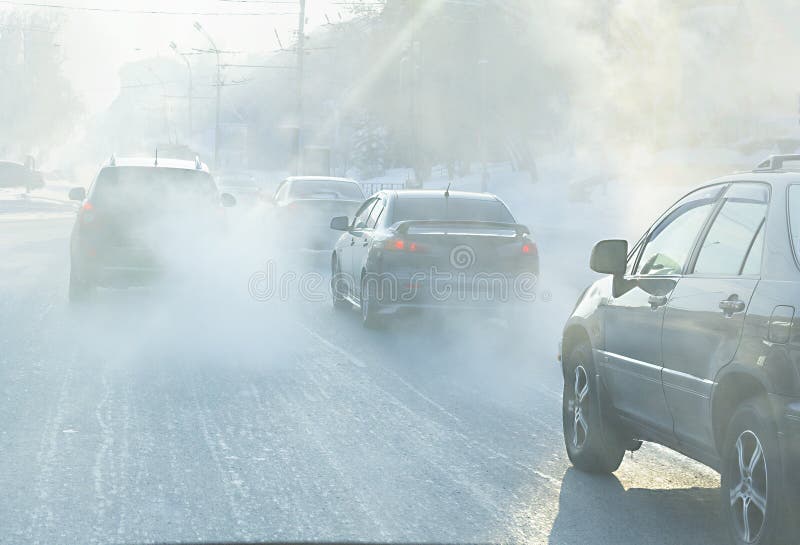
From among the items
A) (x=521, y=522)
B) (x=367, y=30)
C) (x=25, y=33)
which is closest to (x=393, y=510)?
(x=521, y=522)

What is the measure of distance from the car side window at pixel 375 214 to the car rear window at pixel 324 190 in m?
9.94

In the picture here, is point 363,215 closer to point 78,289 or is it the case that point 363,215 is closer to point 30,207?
point 78,289

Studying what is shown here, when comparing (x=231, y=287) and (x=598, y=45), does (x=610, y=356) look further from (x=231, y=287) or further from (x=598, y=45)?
(x=598, y=45)

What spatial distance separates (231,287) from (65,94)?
79.8m

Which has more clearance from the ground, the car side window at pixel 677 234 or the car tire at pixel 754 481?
the car side window at pixel 677 234

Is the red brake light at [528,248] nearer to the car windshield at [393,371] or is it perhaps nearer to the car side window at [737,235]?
the car windshield at [393,371]

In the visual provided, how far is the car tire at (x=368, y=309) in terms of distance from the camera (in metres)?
13.8

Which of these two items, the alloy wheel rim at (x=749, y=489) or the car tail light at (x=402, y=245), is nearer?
the alloy wheel rim at (x=749, y=489)

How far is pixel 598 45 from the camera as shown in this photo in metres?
54.9

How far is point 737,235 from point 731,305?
51 centimetres

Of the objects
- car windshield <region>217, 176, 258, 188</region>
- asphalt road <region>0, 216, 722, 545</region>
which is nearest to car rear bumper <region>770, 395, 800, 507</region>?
asphalt road <region>0, 216, 722, 545</region>

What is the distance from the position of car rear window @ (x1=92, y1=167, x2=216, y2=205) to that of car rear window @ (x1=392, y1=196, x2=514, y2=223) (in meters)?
3.37

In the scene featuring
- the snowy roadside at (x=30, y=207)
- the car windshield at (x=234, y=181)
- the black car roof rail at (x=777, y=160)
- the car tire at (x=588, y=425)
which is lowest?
the snowy roadside at (x=30, y=207)

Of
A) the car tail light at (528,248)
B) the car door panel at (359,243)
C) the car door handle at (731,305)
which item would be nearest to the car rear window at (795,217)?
the car door handle at (731,305)
